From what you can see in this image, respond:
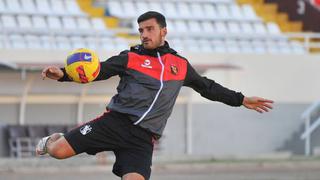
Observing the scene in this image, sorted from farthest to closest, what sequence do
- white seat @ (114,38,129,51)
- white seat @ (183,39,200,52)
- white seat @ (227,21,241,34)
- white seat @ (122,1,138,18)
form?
white seat @ (227,21,241,34) < white seat @ (122,1,138,18) < white seat @ (183,39,200,52) < white seat @ (114,38,129,51)

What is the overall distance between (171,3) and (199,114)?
12.9ft

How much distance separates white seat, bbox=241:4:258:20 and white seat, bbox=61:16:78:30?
5805mm

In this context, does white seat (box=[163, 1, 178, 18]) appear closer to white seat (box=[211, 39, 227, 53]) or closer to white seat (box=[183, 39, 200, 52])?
white seat (box=[183, 39, 200, 52])

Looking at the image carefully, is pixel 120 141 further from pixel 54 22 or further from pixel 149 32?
pixel 54 22

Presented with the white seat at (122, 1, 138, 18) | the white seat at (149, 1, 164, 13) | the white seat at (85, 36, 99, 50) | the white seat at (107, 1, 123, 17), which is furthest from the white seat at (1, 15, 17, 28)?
the white seat at (149, 1, 164, 13)

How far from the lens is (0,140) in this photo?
25.0 metres

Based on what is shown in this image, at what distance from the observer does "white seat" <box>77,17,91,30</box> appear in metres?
26.9

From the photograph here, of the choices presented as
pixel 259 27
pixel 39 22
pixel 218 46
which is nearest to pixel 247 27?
pixel 259 27

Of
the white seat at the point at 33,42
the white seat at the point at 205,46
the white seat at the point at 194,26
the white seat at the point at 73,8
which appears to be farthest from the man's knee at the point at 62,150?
the white seat at the point at 194,26

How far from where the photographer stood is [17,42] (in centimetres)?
2544

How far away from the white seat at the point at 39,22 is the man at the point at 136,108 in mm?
17130

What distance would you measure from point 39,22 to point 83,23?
130 centimetres

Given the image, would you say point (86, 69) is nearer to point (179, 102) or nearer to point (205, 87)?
point (205, 87)

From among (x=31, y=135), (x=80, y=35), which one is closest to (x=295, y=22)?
(x=80, y=35)
